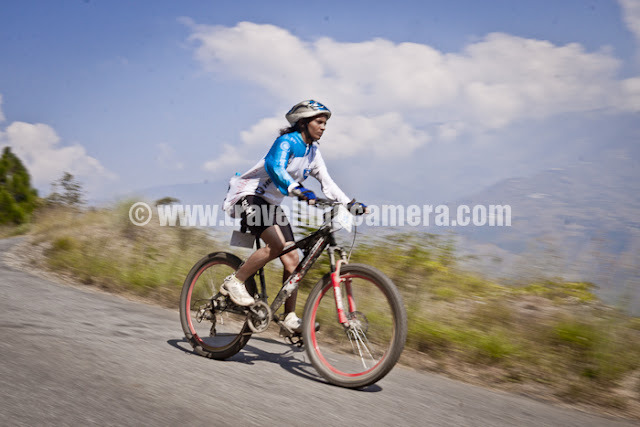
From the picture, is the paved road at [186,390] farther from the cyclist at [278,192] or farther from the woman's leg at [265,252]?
the woman's leg at [265,252]

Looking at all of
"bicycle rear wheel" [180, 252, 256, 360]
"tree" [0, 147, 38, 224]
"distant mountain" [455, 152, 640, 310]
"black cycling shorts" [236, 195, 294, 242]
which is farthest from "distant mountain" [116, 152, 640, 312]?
"tree" [0, 147, 38, 224]

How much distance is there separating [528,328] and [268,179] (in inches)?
118

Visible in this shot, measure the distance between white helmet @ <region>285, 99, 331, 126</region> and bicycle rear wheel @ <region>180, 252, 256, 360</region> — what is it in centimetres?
139

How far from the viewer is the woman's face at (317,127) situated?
4.19 meters

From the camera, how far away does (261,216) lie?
14.2ft

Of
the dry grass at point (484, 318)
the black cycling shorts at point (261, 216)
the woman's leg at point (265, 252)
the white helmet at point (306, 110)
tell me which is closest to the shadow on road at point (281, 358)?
the dry grass at point (484, 318)

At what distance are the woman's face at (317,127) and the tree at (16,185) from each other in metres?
29.6

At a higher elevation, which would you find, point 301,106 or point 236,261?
point 301,106

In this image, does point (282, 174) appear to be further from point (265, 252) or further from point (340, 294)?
point (340, 294)

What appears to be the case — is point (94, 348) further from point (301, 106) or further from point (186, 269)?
point (186, 269)

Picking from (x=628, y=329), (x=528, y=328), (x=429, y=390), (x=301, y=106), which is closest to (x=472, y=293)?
(x=528, y=328)

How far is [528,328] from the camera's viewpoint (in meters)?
4.97

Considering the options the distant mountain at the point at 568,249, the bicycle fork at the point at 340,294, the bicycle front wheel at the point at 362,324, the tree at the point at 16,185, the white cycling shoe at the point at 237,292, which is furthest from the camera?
the tree at the point at 16,185

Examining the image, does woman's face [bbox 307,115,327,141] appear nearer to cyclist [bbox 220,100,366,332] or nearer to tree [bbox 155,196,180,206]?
cyclist [bbox 220,100,366,332]
